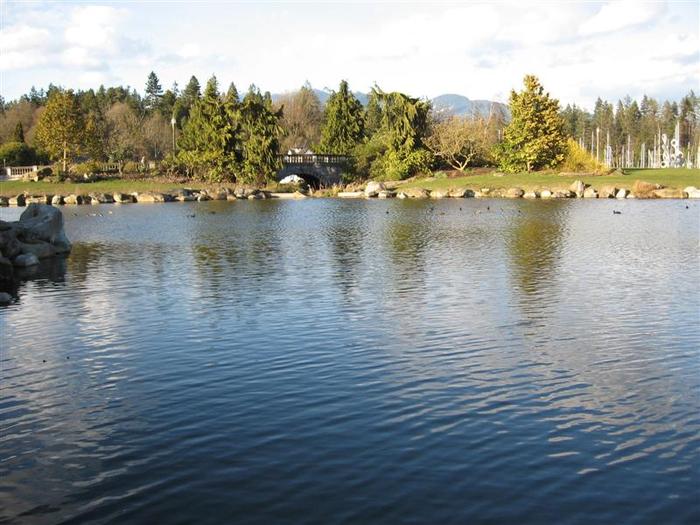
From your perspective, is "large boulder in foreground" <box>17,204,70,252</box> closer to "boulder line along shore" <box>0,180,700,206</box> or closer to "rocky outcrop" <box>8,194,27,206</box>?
"boulder line along shore" <box>0,180,700,206</box>

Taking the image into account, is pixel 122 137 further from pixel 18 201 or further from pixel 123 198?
pixel 18 201

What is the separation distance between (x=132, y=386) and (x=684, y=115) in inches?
8087

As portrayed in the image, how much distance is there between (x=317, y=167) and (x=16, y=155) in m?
48.5

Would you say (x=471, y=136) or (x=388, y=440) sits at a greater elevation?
(x=471, y=136)

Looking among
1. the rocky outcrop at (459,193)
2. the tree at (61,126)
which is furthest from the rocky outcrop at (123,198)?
the rocky outcrop at (459,193)

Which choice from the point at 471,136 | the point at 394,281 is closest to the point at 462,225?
the point at 394,281

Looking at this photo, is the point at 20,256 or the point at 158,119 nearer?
the point at 20,256

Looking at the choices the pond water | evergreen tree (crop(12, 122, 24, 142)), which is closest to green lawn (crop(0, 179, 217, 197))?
evergreen tree (crop(12, 122, 24, 142))

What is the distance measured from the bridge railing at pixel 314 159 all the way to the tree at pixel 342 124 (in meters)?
4.60

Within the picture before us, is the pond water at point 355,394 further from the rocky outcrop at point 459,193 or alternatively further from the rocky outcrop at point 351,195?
the rocky outcrop at point 351,195

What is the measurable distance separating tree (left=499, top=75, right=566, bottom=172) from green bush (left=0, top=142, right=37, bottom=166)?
74.3 meters

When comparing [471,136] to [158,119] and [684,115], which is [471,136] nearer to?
[158,119]

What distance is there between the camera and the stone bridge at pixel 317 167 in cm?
9885

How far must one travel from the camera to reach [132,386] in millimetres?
13688
